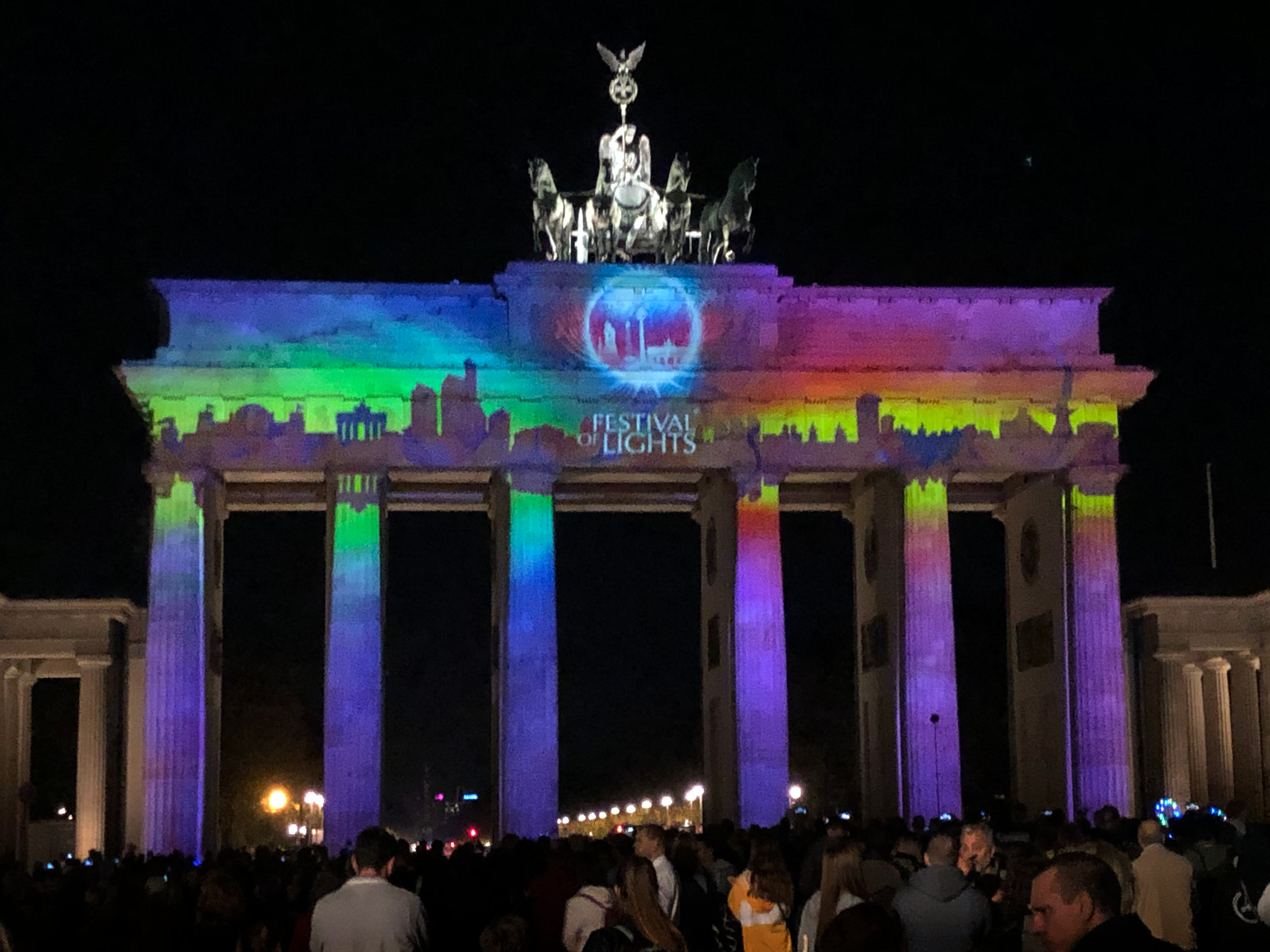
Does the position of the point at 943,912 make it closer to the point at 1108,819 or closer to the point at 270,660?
the point at 1108,819

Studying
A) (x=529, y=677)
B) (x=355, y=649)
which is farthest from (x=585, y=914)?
(x=355, y=649)

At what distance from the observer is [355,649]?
178 ft

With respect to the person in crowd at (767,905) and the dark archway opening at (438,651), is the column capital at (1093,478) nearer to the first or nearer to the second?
the dark archway opening at (438,651)

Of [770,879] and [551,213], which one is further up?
[551,213]

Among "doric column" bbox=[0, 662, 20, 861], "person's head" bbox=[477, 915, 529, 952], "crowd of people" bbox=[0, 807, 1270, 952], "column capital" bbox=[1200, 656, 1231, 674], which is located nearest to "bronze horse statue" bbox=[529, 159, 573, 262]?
"doric column" bbox=[0, 662, 20, 861]

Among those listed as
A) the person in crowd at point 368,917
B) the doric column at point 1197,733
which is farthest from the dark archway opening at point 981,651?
the person in crowd at point 368,917

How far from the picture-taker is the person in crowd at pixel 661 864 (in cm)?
1677

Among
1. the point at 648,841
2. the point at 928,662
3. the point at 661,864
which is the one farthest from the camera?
the point at 928,662

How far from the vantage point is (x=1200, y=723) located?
69.9 meters

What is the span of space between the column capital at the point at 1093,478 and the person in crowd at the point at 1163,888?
37.6 metres

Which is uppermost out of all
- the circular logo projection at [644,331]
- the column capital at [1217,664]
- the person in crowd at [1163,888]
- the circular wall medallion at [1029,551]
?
the circular logo projection at [644,331]

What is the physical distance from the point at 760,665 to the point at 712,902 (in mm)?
35584

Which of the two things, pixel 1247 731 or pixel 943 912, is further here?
pixel 1247 731

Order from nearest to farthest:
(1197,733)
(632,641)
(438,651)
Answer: (1197,733)
(438,651)
(632,641)
